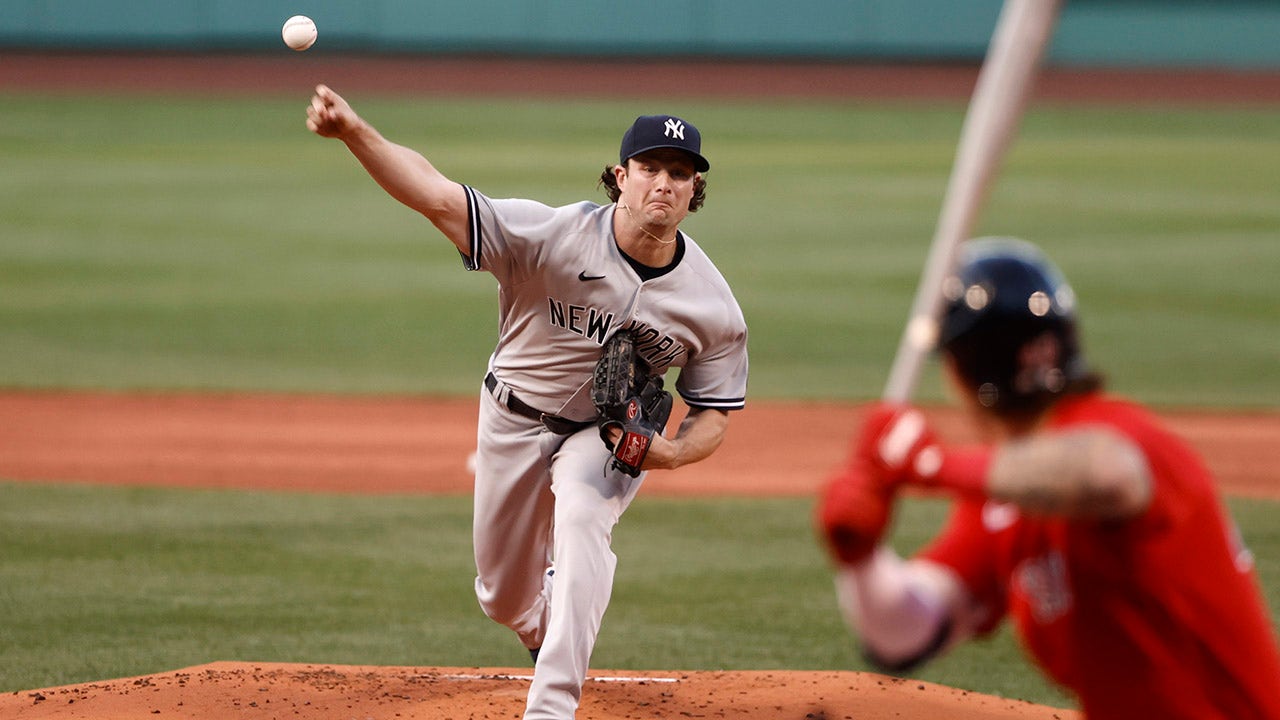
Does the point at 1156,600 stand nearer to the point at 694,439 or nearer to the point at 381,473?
the point at 694,439

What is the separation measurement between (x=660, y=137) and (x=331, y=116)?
4.28 ft

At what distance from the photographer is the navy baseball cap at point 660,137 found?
5703 mm

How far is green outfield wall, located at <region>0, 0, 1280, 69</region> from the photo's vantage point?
3319cm

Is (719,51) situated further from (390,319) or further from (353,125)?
(353,125)

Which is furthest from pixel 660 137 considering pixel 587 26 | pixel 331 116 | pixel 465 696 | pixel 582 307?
pixel 587 26

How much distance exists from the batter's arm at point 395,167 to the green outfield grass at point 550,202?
8316mm

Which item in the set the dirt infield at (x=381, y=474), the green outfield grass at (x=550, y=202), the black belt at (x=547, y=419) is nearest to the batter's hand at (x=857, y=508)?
the black belt at (x=547, y=419)

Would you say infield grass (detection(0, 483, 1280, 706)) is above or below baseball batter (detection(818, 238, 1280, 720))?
below

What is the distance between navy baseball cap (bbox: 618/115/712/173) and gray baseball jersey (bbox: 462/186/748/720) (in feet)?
0.92

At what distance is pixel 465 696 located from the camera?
6.01 metres

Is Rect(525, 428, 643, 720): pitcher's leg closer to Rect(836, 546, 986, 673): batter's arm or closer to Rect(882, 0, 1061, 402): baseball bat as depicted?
Rect(836, 546, 986, 673): batter's arm

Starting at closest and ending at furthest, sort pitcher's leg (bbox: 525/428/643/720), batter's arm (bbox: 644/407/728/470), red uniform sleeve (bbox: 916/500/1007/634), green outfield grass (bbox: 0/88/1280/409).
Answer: red uniform sleeve (bbox: 916/500/1007/634) → pitcher's leg (bbox: 525/428/643/720) → batter's arm (bbox: 644/407/728/470) → green outfield grass (bbox: 0/88/1280/409)

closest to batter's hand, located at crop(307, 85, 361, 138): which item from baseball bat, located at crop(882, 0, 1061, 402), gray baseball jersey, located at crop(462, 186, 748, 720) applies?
gray baseball jersey, located at crop(462, 186, 748, 720)

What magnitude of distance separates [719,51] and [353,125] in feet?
99.7
